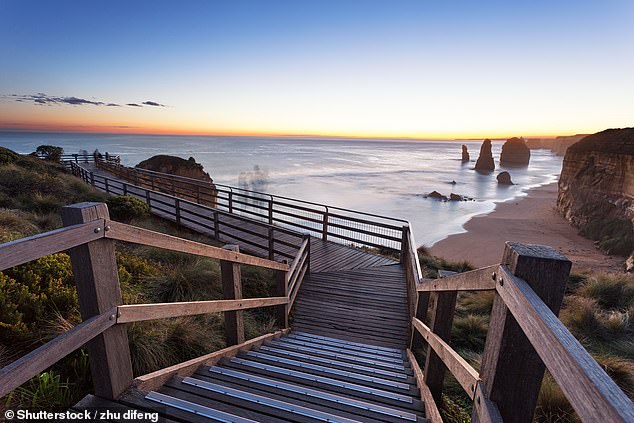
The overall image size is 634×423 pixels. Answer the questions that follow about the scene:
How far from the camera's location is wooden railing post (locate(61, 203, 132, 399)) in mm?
1688

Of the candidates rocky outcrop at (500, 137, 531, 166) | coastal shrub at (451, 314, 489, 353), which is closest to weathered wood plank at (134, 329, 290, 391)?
coastal shrub at (451, 314, 489, 353)

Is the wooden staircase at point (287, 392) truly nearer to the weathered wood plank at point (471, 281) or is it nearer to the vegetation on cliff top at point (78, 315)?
the vegetation on cliff top at point (78, 315)

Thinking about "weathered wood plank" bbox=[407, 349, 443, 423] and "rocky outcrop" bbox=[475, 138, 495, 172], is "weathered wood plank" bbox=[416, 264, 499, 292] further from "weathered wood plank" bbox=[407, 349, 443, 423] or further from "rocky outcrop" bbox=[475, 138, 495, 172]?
"rocky outcrop" bbox=[475, 138, 495, 172]

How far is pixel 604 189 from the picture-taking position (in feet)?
99.9

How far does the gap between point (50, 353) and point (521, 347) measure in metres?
1.97

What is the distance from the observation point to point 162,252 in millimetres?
6879

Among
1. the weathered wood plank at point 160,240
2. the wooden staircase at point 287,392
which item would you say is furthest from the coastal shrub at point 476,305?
the weathered wood plank at point 160,240

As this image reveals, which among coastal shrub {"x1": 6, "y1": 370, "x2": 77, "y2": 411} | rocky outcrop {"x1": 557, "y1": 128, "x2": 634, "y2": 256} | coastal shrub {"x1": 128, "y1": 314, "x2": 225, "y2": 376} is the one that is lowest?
rocky outcrop {"x1": 557, "y1": 128, "x2": 634, "y2": 256}

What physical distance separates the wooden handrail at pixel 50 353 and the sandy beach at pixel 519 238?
20552 millimetres

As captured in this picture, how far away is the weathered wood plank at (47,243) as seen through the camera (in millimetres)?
1270

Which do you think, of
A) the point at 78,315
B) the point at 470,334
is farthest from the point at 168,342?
the point at 470,334

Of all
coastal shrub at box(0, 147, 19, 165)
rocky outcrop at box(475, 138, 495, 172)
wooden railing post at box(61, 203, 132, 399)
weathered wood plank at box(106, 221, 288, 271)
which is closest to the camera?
wooden railing post at box(61, 203, 132, 399)

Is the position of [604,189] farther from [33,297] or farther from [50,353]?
[50,353]

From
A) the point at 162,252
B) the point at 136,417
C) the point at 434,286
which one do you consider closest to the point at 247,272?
the point at 162,252
